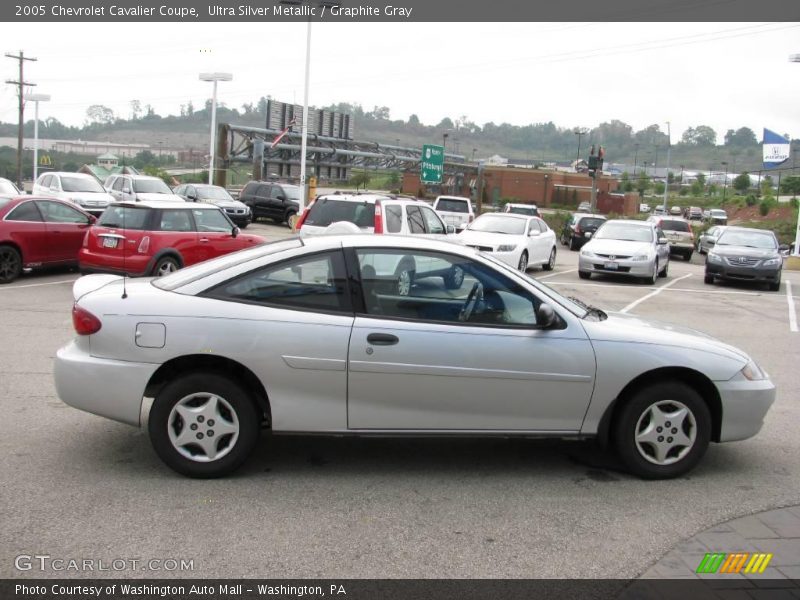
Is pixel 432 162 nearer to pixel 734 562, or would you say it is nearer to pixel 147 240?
pixel 147 240

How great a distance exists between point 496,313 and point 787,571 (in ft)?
7.24

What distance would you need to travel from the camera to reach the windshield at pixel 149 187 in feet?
96.4

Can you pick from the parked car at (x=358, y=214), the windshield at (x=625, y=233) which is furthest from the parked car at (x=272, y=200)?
the parked car at (x=358, y=214)

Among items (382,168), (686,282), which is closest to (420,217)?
(686,282)

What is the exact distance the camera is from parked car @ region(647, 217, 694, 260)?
32.0m

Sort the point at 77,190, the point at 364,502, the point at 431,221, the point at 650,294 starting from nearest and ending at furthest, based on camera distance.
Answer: the point at 364,502 → the point at 431,221 → the point at 650,294 → the point at 77,190

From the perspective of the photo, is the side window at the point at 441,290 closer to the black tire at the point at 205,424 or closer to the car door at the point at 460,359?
the car door at the point at 460,359

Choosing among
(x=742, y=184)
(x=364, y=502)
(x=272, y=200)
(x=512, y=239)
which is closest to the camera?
(x=364, y=502)

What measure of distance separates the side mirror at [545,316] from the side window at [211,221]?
10.1 meters

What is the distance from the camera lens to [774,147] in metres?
37.8

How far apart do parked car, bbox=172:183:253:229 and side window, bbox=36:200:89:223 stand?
592 inches

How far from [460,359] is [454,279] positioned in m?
0.57

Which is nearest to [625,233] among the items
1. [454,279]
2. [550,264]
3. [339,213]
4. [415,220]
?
[550,264]
